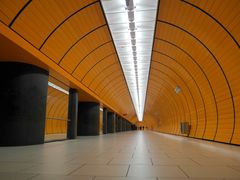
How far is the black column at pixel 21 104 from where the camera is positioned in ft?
39.9

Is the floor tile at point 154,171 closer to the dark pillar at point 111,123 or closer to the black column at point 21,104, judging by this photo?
the black column at point 21,104

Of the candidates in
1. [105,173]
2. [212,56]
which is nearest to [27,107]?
[105,173]

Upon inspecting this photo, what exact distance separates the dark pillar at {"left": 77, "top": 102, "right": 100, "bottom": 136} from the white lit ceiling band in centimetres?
716

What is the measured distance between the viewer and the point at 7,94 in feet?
41.0

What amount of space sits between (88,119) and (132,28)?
15215 millimetres

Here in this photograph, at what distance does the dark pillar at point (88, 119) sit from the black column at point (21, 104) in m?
14.0

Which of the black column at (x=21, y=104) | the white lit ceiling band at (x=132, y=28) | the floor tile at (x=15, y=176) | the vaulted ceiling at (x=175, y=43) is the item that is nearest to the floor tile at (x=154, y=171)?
the floor tile at (x=15, y=176)

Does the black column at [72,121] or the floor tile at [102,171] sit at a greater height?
the black column at [72,121]

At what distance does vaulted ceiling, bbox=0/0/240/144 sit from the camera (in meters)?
11.2

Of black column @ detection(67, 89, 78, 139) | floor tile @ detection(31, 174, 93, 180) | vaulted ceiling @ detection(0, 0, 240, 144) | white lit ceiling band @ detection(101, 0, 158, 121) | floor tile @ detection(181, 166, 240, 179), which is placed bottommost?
floor tile @ detection(181, 166, 240, 179)

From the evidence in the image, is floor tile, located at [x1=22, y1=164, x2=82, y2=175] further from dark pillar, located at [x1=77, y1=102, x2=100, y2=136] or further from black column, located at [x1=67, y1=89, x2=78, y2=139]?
dark pillar, located at [x1=77, y1=102, x2=100, y2=136]

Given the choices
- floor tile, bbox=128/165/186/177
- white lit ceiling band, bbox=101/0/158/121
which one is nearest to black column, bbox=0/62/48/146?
white lit ceiling band, bbox=101/0/158/121

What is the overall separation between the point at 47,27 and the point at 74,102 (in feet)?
31.8

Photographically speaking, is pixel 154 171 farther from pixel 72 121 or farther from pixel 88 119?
pixel 88 119
